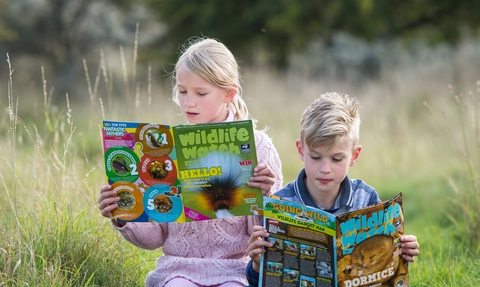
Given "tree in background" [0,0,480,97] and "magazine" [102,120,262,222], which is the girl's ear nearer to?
"magazine" [102,120,262,222]

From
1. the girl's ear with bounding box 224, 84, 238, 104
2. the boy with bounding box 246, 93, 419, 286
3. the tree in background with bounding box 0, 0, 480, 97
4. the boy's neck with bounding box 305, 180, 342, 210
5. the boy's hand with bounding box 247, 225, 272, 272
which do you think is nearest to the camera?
the boy's hand with bounding box 247, 225, 272, 272

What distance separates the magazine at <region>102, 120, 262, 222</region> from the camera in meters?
3.08

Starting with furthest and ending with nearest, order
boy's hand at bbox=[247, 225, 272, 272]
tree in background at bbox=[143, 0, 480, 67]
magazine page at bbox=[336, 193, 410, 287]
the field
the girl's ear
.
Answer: tree in background at bbox=[143, 0, 480, 67] < the field < the girl's ear < boy's hand at bbox=[247, 225, 272, 272] < magazine page at bbox=[336, 193, 410, 287]

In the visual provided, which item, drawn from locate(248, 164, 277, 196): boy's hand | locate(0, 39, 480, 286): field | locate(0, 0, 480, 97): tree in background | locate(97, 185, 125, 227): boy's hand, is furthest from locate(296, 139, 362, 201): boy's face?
locate(0, 0, 480, 97): tree in background

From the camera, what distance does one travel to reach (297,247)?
2922 mm

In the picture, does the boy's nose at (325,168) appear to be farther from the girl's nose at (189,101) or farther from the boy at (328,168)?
the girl's nose at (189,101)

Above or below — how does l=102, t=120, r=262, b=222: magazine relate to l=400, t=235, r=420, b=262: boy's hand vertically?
above

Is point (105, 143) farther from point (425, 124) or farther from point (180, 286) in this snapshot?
point (425, 124)

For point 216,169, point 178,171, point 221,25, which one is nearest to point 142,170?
point 178,171

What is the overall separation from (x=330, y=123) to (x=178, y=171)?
2.39 ft

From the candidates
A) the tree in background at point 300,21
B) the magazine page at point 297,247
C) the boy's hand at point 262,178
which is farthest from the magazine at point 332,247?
the tree in background at point 300,21

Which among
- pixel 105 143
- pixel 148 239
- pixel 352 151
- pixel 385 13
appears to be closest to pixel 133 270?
pixel 148 239

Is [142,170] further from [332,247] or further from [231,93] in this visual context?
[332,247]

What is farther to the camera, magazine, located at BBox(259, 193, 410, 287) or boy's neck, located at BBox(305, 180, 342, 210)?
boy's neck, located at BBox(305, 180, 342, 210)
